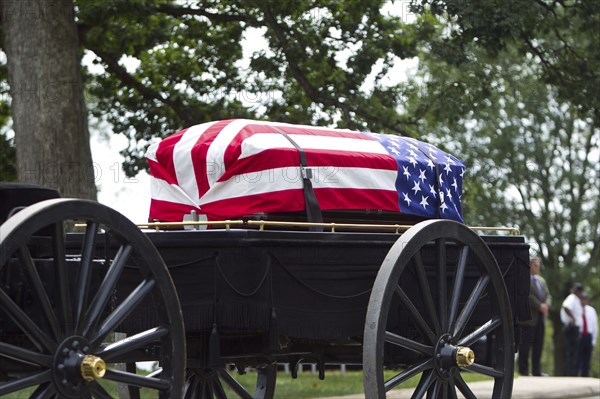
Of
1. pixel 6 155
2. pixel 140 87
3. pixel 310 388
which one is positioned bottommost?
pixel 310 388

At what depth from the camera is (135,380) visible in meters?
5.29

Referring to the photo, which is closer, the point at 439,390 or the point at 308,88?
the point at 439,390

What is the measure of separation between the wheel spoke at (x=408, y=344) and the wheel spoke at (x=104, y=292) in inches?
69.5

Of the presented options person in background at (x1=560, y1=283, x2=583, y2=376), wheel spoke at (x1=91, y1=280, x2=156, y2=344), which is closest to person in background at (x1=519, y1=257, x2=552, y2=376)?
person in background at (x1=560, y1=283, x2=583, y2=376)

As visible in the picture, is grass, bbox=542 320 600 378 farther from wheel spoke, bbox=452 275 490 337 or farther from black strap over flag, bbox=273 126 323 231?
black strap over flag, bbox=273 126 323 231

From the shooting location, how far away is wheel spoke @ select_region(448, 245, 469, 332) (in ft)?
22.7

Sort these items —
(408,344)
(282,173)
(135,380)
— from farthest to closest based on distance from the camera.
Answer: (282,173), (408,344), (135,380)

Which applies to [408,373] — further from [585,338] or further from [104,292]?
[585,338]

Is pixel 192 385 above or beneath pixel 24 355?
beneath

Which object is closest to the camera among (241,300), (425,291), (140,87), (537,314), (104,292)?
(104,292)

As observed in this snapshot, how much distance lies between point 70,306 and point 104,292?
0.61 ft

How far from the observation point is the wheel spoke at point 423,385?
6516 mm

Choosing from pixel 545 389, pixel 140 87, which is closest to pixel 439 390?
pixel 545 389

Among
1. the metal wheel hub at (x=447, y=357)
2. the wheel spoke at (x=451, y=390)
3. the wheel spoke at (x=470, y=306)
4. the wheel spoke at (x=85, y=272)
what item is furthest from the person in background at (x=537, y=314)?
the wheel spoke at (x=85, y=272)
